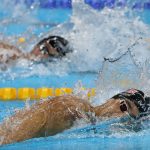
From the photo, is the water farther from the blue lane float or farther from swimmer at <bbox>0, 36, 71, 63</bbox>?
the blue lane float

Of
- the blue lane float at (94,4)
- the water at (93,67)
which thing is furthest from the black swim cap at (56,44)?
the blue lane float at (94,4)

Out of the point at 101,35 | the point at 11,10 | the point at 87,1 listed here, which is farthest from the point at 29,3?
the point at 101,35

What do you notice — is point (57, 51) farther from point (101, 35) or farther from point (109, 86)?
point (109, 86)

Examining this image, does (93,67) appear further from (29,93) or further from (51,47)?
(29,93)

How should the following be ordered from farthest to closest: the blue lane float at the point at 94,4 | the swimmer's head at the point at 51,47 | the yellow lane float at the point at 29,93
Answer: the blue lane float at the point at 94,4 → the swimmer's head at the point at 51,47 → the yellow lane float at the point at 29,93

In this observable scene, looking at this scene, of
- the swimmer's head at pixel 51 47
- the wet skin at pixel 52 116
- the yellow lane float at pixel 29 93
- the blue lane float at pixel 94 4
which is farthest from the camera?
the blue lane float at pixel 94 4

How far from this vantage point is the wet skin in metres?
2.72

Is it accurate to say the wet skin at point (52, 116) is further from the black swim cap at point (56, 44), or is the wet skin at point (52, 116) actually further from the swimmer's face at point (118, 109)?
the black swim cap at point (56, 44)

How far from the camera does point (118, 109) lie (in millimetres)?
2879

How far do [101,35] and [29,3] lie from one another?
9.27ft

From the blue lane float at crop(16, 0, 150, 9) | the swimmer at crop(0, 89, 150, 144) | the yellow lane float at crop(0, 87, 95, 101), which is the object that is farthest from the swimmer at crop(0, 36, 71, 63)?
the blue lane float at crop(16, 0, 150, 9)

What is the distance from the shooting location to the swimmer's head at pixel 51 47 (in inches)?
187

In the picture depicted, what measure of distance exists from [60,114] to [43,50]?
204 centimetres

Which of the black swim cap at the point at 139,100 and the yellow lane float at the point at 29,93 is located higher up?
the yellow lane float at the point at 29,93
